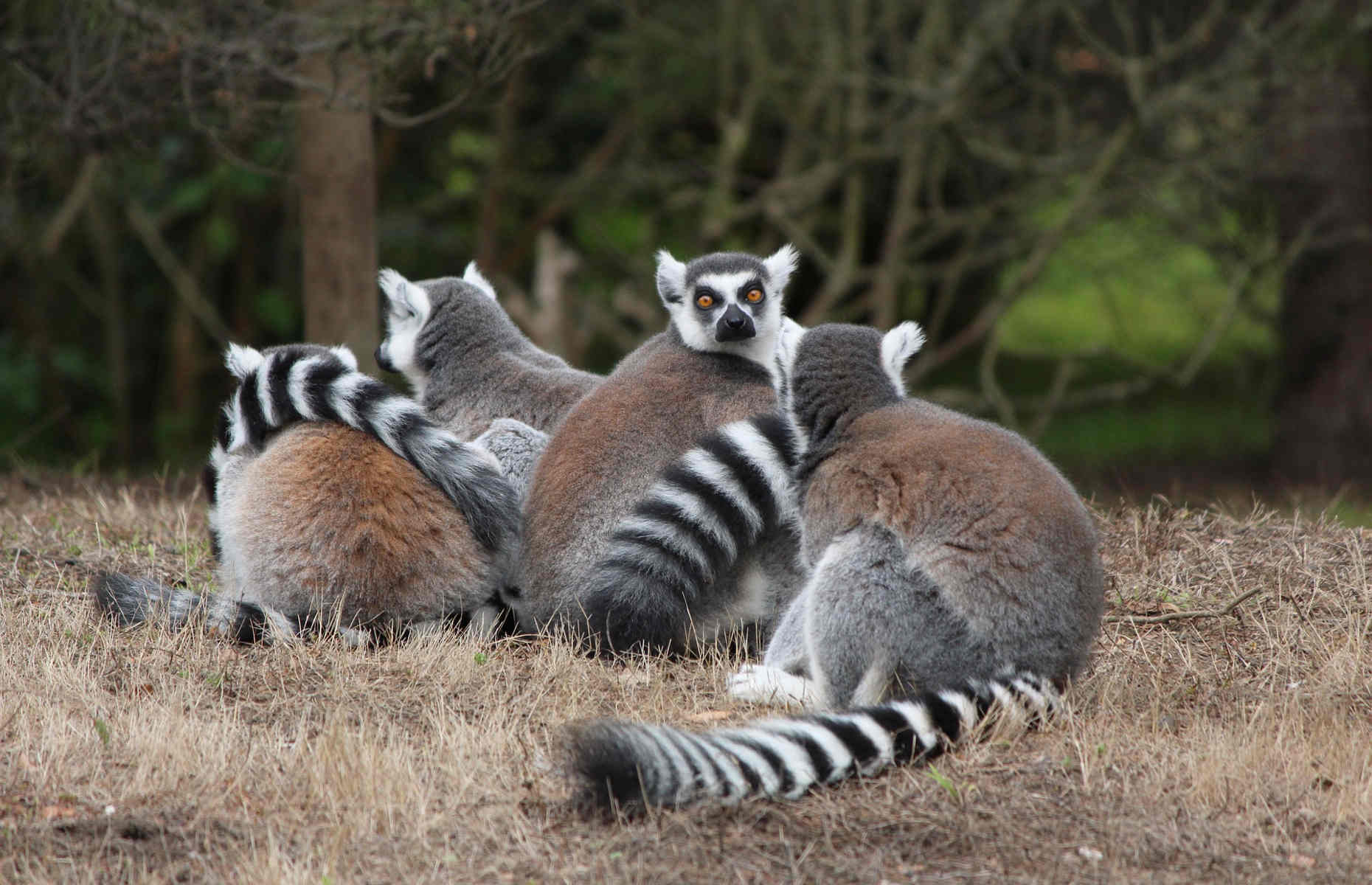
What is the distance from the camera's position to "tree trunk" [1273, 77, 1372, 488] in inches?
405

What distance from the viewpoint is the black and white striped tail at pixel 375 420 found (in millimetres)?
4293

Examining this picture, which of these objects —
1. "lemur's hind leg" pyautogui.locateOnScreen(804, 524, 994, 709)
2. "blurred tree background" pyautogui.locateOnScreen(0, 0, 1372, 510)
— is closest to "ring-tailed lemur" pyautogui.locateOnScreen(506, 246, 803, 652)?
"lemur's hind leg" pyautogui.locateOnScreen(804, 524, 994, 709)

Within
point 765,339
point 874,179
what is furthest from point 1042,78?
point 765,339

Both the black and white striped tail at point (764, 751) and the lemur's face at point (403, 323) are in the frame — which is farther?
the lemur's face at point (403, 323)

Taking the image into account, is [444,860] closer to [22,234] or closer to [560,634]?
[560,634]

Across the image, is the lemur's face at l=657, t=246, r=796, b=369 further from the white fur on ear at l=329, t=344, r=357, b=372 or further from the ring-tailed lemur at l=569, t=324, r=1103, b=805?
the white fur on ear at l=329, t=344, r=357, b=372

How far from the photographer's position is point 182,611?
4.32m

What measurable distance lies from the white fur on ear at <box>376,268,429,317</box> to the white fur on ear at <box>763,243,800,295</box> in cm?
135

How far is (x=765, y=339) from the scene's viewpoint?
5.01 metres

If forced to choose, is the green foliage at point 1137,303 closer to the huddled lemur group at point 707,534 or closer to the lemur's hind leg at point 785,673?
the huddled lemur group at point 707,534

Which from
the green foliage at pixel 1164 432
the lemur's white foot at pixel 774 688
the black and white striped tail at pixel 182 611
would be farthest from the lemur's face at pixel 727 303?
the green foliage at pixel 1164 432

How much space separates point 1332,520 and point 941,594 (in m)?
3.00

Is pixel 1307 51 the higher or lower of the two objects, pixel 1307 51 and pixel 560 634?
the higher

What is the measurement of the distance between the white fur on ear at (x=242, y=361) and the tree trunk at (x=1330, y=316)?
26.9 ft
